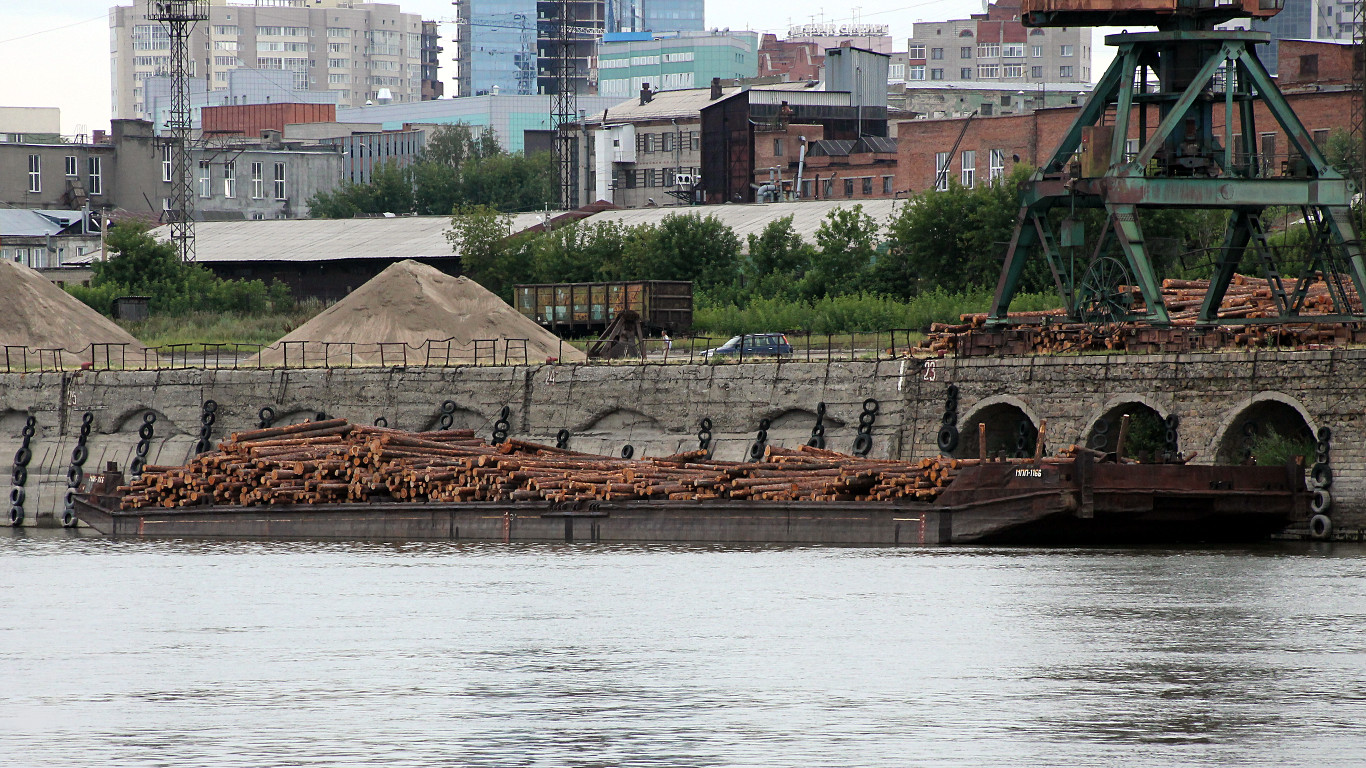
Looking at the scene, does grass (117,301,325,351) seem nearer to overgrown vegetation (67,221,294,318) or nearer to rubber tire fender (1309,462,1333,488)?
overgrown vegetation (67,221,294,318)

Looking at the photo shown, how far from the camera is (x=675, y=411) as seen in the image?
136 ft

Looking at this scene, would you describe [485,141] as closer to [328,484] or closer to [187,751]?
[328,484]

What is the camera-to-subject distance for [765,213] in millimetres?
77750

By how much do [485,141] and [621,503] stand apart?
368 feet

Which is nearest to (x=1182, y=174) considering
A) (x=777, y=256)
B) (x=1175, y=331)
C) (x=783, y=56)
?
(x=1175, y=331)

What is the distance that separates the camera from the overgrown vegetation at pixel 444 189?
4734 inches

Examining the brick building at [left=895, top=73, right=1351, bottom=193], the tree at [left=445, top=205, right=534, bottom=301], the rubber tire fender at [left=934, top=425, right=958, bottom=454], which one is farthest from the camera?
the brick building at [left=895, top=73, right=1351, bottom=193]

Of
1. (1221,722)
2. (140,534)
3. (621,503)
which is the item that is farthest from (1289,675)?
(140,534)

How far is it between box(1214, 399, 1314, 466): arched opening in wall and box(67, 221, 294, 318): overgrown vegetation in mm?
44893

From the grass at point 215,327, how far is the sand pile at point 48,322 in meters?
2.34

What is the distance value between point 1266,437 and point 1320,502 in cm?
281

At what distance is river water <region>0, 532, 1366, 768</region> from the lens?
17.2 meters

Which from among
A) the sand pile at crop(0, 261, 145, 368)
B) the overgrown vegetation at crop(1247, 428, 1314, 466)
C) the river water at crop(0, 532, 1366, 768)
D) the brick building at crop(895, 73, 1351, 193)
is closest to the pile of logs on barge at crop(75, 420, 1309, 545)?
the river water at crop(0, 532, 1366, 768)

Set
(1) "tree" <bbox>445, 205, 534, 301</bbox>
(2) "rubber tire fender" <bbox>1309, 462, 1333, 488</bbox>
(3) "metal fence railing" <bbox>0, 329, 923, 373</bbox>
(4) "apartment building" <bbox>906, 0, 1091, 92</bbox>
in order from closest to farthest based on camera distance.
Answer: (2) "rubber tire fender" <bbox>1309, 462, 1333, 488</bbox> → (3) "metal fence railing" <bbox>0, 329, 923, 373</bbox> → (1) "tree" <bbox>445, 205, 534, 301</bbox> → (4) "apartment building" <bbox>906, 0, 1091, 92</bbox>
